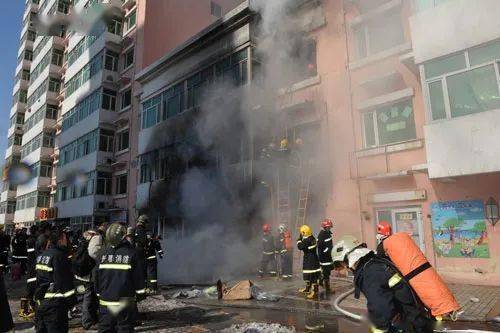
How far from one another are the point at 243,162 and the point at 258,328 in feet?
27.7

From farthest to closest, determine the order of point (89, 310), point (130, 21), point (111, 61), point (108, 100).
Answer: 1. point (111, 61)
2. point (108, 100)
3. point (130, 21)
4. point (89, 310)

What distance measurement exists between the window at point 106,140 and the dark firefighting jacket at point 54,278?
21166 millimetres

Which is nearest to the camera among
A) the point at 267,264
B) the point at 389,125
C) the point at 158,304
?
the point at 158,304

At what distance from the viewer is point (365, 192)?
11078 millimetres

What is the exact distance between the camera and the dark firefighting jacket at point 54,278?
178 inches

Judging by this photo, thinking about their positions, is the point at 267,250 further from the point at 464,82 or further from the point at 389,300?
the point at 389,300

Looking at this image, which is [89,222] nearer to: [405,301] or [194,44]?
[194,44]

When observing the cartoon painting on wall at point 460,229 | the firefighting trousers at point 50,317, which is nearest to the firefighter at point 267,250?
the cartoon painting on wall at point 460,229

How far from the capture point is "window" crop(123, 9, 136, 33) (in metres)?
24.3

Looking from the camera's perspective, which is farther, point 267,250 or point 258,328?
point 267,250

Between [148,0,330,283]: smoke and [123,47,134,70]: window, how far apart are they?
426 inches

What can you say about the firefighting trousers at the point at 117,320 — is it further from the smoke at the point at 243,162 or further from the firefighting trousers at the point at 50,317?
the smoke at the point at 243,162

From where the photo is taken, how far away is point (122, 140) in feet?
80.2

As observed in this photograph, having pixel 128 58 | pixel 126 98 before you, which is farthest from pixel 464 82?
pixel 128 58
